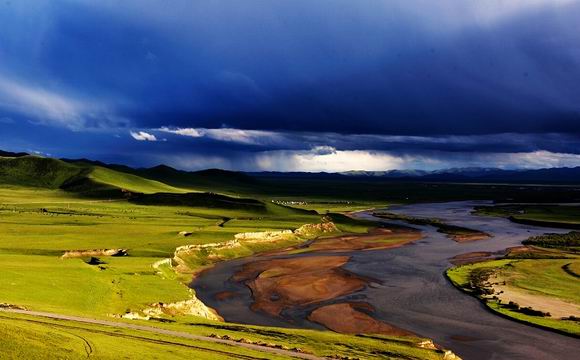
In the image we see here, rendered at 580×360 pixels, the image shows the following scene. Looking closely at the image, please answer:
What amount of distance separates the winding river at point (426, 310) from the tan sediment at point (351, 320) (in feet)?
5.77

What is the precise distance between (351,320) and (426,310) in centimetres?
1322

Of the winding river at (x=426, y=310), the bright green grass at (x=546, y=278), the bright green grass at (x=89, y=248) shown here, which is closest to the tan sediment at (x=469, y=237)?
the winding river at (x=426, y=310)

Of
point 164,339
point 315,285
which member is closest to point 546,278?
point 315,285

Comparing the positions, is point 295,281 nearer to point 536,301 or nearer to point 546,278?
point 536,301

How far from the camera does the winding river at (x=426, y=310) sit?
208 ft

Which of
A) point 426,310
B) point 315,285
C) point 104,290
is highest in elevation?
point 104,290

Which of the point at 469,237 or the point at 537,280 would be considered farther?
the point at 469,237

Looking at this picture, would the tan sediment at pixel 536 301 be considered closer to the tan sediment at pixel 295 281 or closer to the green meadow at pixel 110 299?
the tan sediment at pixel 295 281

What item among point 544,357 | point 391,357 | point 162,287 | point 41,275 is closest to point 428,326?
point 544,357

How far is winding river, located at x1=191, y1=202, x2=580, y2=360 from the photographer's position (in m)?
63.3

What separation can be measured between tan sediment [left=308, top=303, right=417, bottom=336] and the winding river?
5.77ft

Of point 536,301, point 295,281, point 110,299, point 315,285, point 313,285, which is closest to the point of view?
point 110,299

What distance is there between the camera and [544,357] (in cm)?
5941

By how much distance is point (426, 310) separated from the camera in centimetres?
8144
